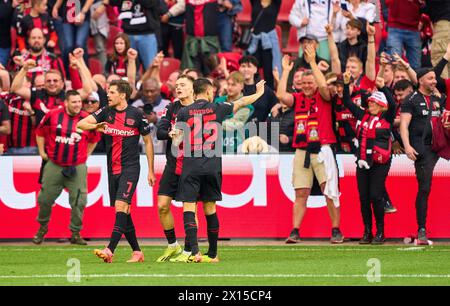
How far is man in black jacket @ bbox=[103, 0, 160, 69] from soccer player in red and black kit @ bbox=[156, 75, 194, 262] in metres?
6.33

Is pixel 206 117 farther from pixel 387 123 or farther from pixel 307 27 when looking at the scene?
pixel 307 27

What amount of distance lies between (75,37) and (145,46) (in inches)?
50.6

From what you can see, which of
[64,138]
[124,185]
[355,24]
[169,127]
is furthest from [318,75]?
[124,185]

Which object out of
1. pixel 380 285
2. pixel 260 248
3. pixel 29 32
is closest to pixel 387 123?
pixel 260 248

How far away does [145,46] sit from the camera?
783 inches

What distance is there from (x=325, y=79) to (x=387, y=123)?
1151 millimetres

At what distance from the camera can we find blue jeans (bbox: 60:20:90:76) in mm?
19969

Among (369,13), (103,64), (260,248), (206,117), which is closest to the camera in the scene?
(206,117)

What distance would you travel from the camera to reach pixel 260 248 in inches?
616

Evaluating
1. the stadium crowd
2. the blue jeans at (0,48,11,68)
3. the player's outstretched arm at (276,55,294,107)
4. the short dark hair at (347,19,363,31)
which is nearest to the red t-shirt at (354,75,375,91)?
the stadium crowd

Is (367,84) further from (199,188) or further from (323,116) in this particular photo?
(199,188)

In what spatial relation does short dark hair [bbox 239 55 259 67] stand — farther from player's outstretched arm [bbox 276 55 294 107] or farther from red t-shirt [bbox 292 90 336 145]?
red t-shirt [bbox 292 90 336 145]

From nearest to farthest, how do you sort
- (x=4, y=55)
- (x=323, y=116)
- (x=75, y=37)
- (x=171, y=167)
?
(x=171, y=167)
(x=323, y=116)
(x=75, y=37)
(x=4, y=55)

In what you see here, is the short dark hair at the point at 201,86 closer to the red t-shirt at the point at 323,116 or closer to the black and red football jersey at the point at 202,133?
the black and red football jersey at the point at 202,133
